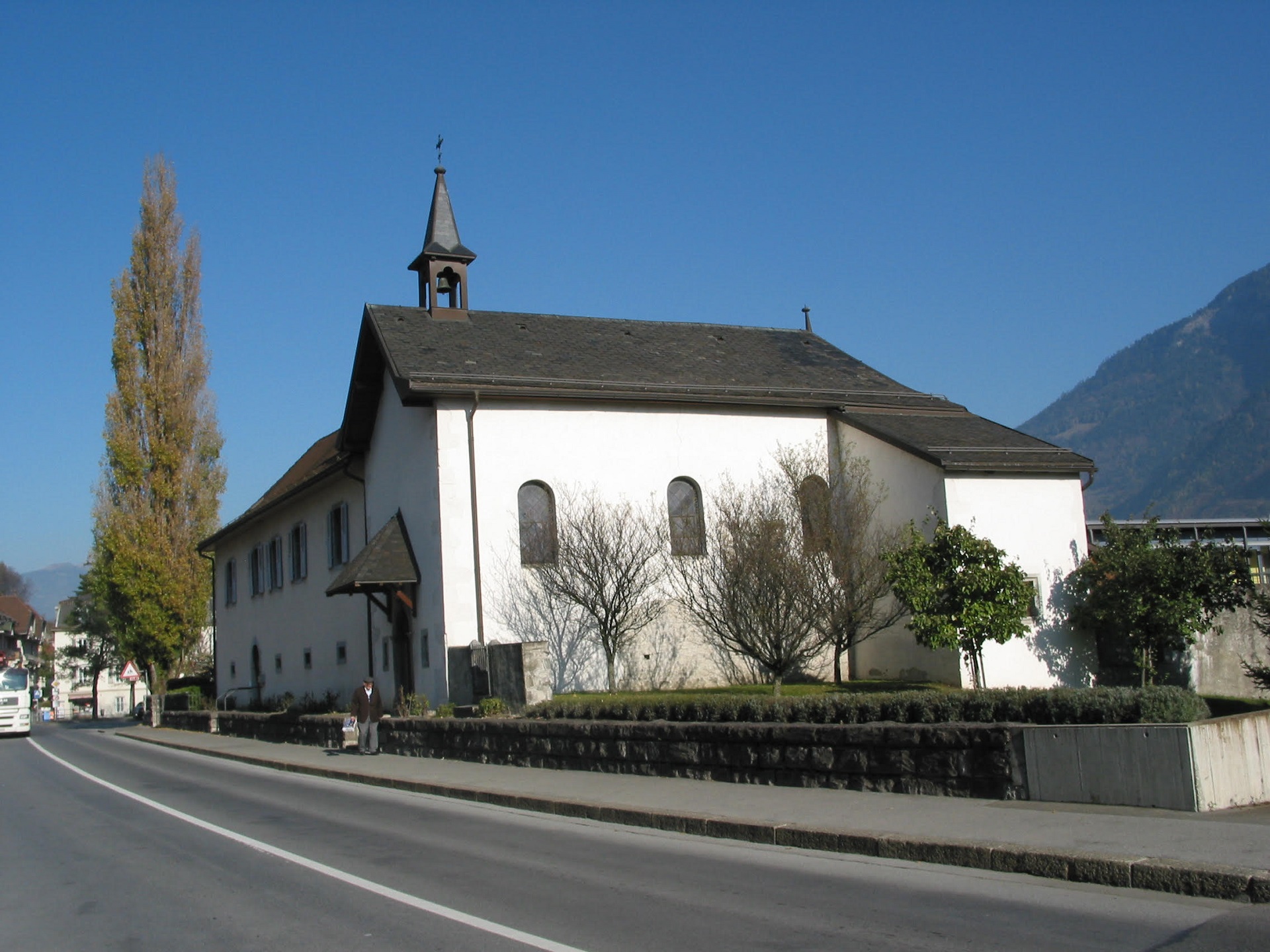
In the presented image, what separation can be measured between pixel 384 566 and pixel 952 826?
17.1m

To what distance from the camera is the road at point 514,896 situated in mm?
6559

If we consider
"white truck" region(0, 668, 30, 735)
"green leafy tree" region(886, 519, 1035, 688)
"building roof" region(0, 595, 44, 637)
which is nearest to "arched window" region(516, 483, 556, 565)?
"green leafy tree" region(886, 519, 1035, 688)

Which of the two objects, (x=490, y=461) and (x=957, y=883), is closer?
(x=957, y=883)

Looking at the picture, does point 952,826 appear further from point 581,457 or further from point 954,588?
point 581,457

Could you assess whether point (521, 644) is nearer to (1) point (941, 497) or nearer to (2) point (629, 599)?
(2) point (629, 599)

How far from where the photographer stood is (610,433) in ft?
81.6

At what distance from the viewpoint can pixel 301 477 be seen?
39.5 meters

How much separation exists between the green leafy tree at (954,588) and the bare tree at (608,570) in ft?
18.5

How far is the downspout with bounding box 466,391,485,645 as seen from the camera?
22.8 m

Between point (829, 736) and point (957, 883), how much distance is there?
4.01 m

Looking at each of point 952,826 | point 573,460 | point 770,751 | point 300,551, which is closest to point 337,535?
point 300,551

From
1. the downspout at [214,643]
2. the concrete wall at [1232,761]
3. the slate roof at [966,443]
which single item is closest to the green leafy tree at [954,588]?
the slate roof at [966,443]

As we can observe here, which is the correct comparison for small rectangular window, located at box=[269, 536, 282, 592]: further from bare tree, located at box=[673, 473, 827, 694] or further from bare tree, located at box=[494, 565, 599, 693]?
bare tree, located at box=[673, 473, 827, 694]

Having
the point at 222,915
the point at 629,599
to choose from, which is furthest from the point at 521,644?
the point at 222,915
